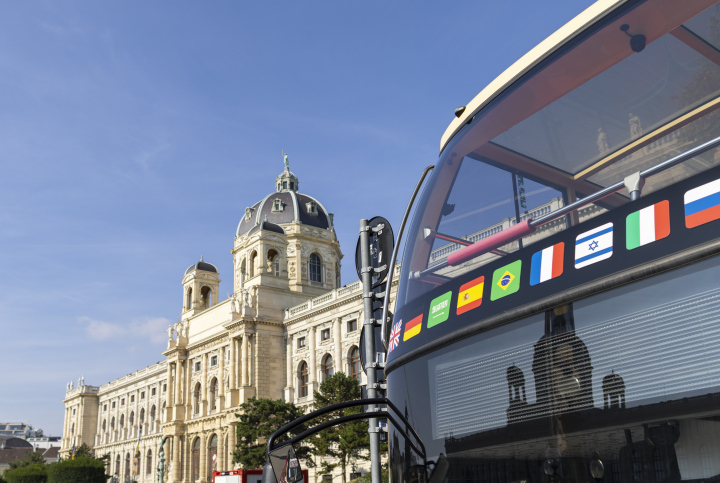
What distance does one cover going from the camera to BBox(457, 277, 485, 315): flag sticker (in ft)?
9.58

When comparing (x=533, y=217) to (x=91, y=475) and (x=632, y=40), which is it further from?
(x=91, y=475)

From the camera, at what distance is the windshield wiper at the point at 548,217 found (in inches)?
94.3

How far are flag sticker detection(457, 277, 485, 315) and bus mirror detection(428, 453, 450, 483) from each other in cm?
63

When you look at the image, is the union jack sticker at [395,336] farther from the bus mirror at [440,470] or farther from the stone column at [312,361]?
the stone column at [312,361]

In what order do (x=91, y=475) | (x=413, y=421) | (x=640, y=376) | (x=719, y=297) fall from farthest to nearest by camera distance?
(x=91, y=475) → (x=413, y=421) → (x=640, y=376) → (x=719, y=297)

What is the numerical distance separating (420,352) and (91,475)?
43890 millimetres

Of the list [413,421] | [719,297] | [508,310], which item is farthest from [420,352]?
[719,297]

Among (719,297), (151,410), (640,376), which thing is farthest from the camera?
(151,410)

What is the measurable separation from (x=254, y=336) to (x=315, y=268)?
10351 mm

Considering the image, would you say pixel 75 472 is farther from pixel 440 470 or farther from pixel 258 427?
pixel 440 470

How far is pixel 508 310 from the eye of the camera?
2.72m

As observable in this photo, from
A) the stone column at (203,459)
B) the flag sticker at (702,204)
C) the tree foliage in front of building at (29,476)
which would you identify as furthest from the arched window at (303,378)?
the flag sticker at (702,204)

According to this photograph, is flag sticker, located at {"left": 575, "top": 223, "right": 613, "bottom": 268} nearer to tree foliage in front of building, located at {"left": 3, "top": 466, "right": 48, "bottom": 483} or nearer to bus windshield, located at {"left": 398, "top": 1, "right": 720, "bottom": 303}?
bus windshield, located at {"left": 398, "top": 1, "right": 720, "bottom": 303}

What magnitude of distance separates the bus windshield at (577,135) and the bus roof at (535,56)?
49 mm
